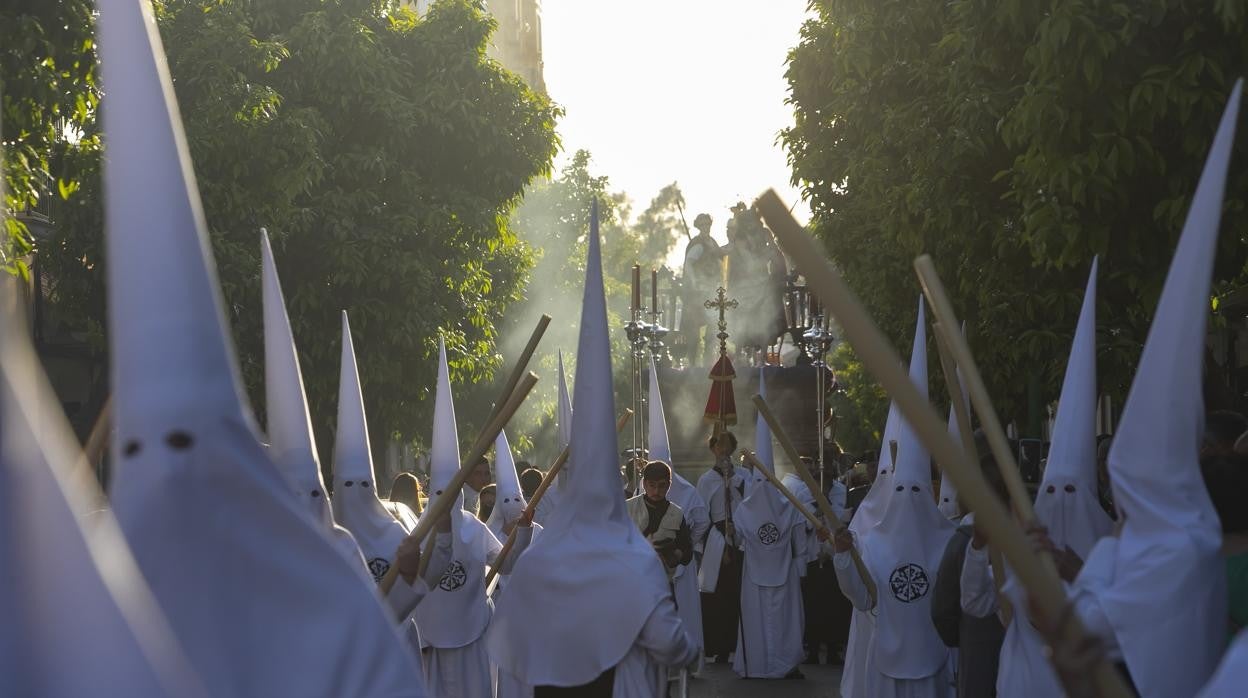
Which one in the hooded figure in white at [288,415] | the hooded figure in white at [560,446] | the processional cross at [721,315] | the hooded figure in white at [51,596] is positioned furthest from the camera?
the processional cross at [721,315]

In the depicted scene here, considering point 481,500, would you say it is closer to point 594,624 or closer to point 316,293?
point 594,624

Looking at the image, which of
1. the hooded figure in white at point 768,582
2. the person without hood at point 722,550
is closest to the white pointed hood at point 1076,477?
the hooded figure in white at point 768,582

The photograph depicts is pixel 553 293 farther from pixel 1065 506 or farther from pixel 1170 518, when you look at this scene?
pixel 1170 518

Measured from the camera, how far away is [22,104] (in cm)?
1054

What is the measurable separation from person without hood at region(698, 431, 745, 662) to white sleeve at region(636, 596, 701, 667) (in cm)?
1024

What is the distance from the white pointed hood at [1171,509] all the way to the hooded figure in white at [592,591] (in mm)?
2520

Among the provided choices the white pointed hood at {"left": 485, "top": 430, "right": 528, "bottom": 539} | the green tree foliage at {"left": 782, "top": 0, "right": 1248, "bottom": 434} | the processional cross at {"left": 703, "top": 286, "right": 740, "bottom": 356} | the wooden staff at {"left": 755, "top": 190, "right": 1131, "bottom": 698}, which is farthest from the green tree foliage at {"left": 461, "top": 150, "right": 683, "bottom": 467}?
the wooden staff at {"left": 755, "top": 190, "right": 1131, "bottom": 698}

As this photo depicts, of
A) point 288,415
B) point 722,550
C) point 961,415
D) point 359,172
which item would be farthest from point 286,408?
point 359,172

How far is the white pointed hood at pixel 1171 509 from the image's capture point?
4.92 m

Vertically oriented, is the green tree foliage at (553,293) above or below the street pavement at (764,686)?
above

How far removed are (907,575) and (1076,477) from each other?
2.36 meters

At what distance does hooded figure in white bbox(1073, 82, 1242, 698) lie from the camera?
4.93 m

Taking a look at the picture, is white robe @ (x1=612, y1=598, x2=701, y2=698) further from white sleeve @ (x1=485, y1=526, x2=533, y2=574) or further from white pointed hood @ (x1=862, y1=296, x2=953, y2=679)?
white sleeve @ (x1=485, y1=526, x2=533, y2=574)

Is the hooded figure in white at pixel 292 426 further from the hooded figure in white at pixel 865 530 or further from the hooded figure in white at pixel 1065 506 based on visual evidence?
the hooded figure in white at pixel 865 530
